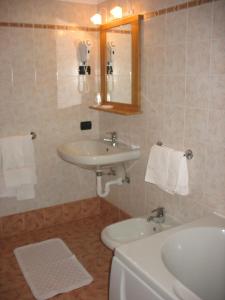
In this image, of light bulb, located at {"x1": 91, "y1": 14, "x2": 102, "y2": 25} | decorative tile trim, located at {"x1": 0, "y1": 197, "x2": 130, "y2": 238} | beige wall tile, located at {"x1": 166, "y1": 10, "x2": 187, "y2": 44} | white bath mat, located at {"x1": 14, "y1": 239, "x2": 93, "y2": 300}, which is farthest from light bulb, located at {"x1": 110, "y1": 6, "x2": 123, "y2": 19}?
white bath mat, located at {"x1": 14, "y1": 239, "x2": 93, "y2": 300}

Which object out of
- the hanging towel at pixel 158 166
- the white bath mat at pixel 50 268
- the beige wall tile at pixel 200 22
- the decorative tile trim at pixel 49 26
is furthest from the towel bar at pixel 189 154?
the decorative tile trim at pixel 49 26

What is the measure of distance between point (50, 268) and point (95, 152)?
1103 millimetres

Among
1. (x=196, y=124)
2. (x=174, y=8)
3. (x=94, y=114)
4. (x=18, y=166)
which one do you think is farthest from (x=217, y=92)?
(x=18, y=166)

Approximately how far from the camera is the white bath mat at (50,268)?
2.34m

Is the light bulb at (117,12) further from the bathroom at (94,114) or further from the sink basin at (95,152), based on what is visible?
the sink basin at (95,152)

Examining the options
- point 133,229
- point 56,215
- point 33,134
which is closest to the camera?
point 133,229

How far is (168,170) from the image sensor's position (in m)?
2.31

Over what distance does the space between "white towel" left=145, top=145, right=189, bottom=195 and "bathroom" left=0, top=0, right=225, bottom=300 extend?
0.20 ft

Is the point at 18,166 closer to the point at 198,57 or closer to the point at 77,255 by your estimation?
the point at 77,255

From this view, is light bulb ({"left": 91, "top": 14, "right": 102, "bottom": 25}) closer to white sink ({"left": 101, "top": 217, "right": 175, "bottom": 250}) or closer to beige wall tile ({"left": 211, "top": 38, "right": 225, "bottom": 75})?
beige wall tile ({"left": 211, "top": 38, "right": 225, "bottom": 75})

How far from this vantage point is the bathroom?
79.7 inches

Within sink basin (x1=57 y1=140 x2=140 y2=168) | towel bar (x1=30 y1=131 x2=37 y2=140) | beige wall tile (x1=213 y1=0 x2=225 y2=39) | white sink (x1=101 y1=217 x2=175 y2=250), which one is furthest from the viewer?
towel bar (x1=30 y1=131 x2=37 y2=140)

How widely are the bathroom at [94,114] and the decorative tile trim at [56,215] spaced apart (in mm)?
10

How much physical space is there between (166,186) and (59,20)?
1.81m
